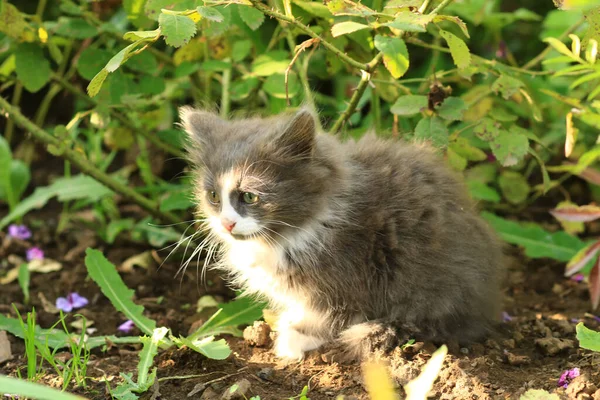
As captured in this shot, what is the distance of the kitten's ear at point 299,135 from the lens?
2.97 m

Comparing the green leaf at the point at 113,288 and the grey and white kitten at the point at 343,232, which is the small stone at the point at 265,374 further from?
the green leaf at the point at 113,288

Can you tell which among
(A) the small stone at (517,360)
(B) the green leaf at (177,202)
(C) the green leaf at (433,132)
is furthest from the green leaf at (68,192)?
(A) the small stone at (517,360)

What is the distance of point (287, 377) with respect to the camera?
10.2 feet

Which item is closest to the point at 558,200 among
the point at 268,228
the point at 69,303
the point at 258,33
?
the point at 258,33

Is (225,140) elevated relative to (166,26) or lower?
lower

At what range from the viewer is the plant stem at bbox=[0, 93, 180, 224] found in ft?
12.8

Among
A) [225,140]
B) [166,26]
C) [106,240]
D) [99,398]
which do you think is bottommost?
[106,240]

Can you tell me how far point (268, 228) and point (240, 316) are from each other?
26.7 inches

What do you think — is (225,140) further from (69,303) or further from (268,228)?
(69,303)

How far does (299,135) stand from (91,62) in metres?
1.49

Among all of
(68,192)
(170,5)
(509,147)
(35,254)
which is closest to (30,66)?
(68,192)

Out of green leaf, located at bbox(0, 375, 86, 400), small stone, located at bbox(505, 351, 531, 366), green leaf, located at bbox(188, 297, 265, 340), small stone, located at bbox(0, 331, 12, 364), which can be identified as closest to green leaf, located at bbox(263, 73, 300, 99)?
green leaf, located at bbox(188, 297, 265, 340)

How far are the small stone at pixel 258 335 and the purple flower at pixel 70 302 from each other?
991 millimetres

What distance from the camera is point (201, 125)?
3307 mm
